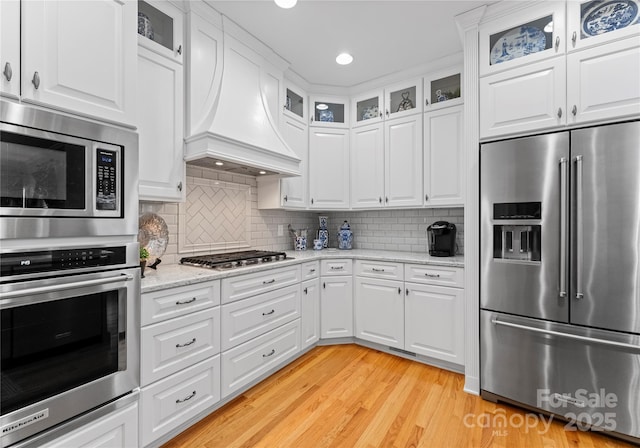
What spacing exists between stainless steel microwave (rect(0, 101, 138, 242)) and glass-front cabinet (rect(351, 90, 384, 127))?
2579mm

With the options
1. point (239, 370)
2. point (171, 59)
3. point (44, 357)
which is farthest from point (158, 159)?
point (239, 370)

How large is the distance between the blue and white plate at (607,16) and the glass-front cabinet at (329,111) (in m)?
2.18

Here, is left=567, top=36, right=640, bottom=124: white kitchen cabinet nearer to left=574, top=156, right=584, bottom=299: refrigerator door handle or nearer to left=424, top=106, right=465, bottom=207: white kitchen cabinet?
left=574, top=156, right=584, bottom=299: refrigerator door handle

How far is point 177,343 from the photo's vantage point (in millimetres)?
1789

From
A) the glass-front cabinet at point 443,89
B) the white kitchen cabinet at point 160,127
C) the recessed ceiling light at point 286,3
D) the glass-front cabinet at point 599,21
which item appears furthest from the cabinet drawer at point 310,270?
the glass-front cabinet at point 599,21

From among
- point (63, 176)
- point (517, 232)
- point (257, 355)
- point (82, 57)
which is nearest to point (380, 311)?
point (257, 355)

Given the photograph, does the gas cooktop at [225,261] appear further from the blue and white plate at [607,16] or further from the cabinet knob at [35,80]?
the blue and white plate at [607,16]

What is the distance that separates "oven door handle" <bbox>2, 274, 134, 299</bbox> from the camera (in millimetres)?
1140

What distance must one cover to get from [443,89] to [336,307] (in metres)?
2.47

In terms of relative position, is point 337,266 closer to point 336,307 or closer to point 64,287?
point 336,307

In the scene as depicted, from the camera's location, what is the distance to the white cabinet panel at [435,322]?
2.58 meters

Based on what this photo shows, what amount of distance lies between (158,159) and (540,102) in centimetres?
262

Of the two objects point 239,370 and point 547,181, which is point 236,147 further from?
point 547,181

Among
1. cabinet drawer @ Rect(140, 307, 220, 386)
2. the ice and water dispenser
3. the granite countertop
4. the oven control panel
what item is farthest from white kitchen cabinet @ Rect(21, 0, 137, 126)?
the ice and water dispenser
